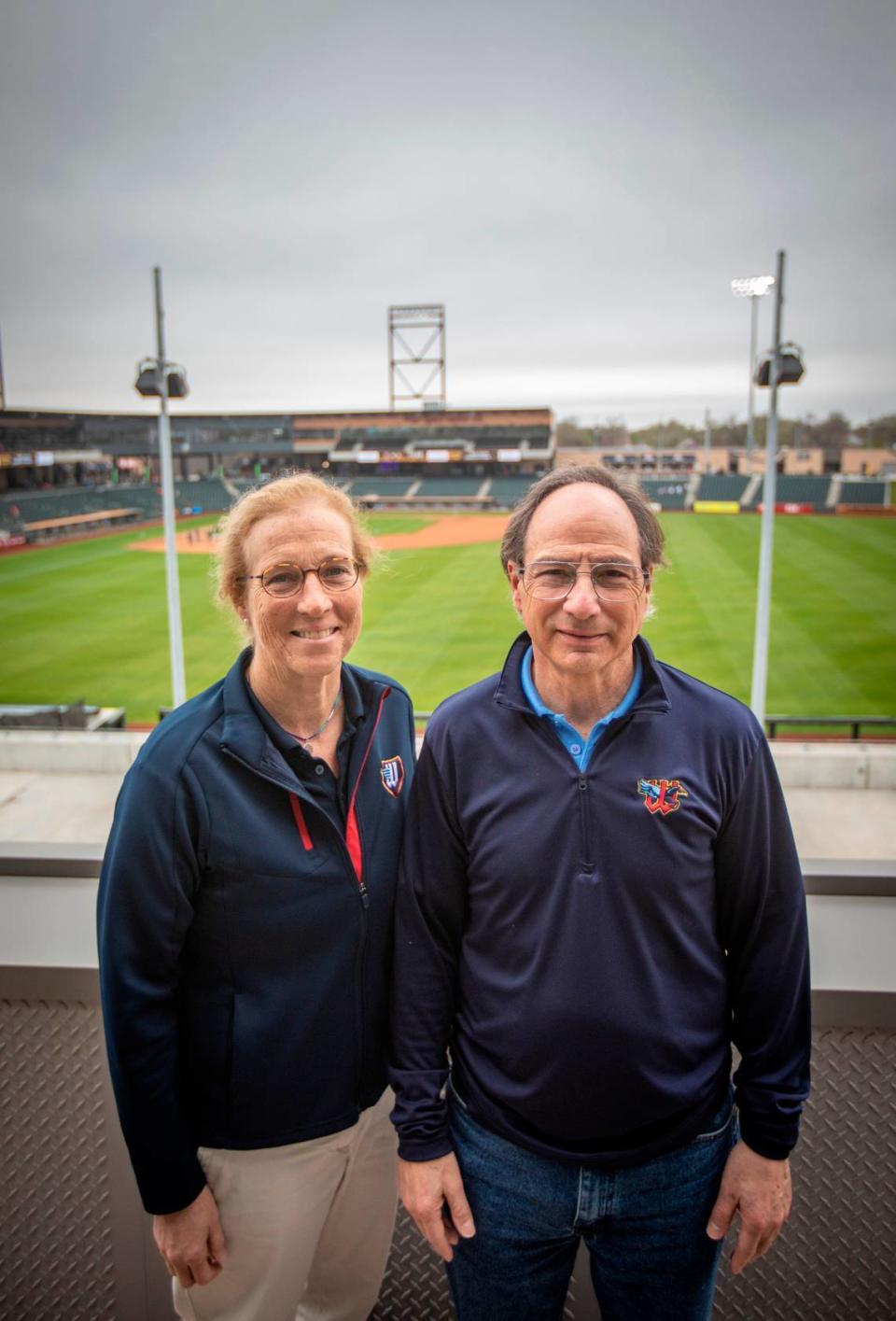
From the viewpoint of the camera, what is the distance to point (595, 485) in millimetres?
1201

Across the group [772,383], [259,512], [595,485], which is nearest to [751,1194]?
[595,485]

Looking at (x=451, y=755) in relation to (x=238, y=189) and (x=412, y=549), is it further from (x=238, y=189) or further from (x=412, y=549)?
(x=412, y=549)

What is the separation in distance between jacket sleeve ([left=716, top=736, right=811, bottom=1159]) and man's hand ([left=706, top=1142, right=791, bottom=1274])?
0.02 metres

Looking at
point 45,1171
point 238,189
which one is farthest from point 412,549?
point 45,1171

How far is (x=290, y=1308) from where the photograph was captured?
4.07 ft

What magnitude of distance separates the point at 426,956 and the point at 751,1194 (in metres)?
0.56

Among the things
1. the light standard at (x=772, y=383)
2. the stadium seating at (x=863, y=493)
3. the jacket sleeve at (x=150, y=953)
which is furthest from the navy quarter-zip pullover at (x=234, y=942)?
the stadium seating at (x=863, y=493)

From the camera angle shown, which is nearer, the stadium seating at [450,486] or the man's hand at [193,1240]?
the man's hand at [193,1240]

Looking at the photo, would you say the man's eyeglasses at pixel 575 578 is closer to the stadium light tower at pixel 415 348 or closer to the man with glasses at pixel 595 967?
the man with glasses at pixel 595 967

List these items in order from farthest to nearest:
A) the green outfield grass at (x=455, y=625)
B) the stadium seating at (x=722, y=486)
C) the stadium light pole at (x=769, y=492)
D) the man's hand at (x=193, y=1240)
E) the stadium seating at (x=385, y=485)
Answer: the stadium seating at (x=385, y=485)
the stadium seating at (x=722, y=486)
the green outfield grass at (x=455, y=625)
the stadium light pole at (x=769, y=492)
the man's hand at (x=193, y=1240)

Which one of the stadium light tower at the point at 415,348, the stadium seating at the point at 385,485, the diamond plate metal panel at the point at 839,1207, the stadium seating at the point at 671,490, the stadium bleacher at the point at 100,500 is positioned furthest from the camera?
the stadium seating at the point at 385,485

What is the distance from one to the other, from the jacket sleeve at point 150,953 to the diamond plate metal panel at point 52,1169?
39 cm

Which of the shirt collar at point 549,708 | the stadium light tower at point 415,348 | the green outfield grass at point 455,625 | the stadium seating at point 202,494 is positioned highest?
the stadium light tower at point 415,348

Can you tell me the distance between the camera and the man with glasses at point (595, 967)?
1.06 m
